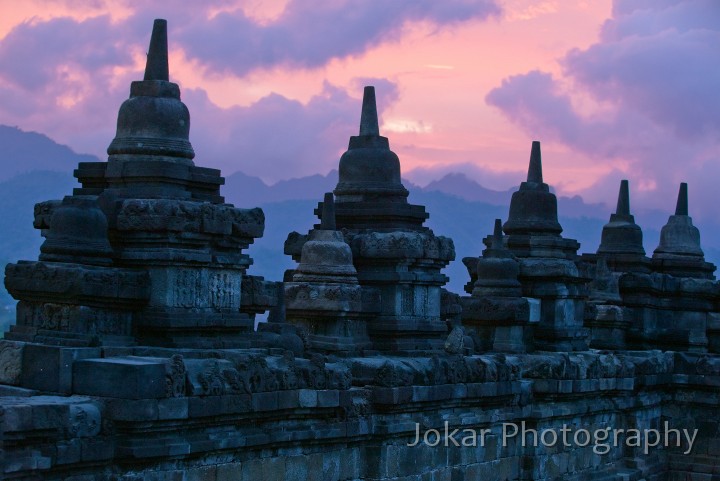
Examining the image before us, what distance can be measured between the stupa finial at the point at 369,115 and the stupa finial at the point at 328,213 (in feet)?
4.66

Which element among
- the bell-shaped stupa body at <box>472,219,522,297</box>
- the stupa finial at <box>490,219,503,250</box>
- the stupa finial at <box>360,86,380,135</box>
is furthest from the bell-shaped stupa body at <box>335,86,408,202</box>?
the bell-shaped stupa body at <box>472,219,522,297</box>

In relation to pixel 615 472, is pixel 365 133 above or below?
above

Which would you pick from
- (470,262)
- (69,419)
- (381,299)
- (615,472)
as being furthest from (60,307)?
(615,472)

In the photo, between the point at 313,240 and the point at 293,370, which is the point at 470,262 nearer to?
the point at 313,240

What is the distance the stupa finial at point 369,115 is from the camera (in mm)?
16078

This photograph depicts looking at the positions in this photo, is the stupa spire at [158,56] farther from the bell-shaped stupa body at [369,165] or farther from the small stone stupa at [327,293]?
the bell-shaped stupa body at [369,165]

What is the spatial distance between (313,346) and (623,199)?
33.8ft

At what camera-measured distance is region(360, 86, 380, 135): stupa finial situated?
16.1 metres

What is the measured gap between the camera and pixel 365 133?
52.9 ft

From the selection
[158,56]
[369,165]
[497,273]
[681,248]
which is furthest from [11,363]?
[681,248]

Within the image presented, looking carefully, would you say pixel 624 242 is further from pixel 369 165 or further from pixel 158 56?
pixel 158 56

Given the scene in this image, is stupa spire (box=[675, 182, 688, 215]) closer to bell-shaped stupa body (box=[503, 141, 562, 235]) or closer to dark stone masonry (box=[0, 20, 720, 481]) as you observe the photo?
dark stone masonry (box=[0, 20, 720, 481])

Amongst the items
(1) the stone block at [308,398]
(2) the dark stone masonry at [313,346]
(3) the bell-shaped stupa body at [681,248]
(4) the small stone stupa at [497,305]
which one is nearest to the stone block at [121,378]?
(2) the dark stone masonry at [313,346]

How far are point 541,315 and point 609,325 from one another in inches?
138
